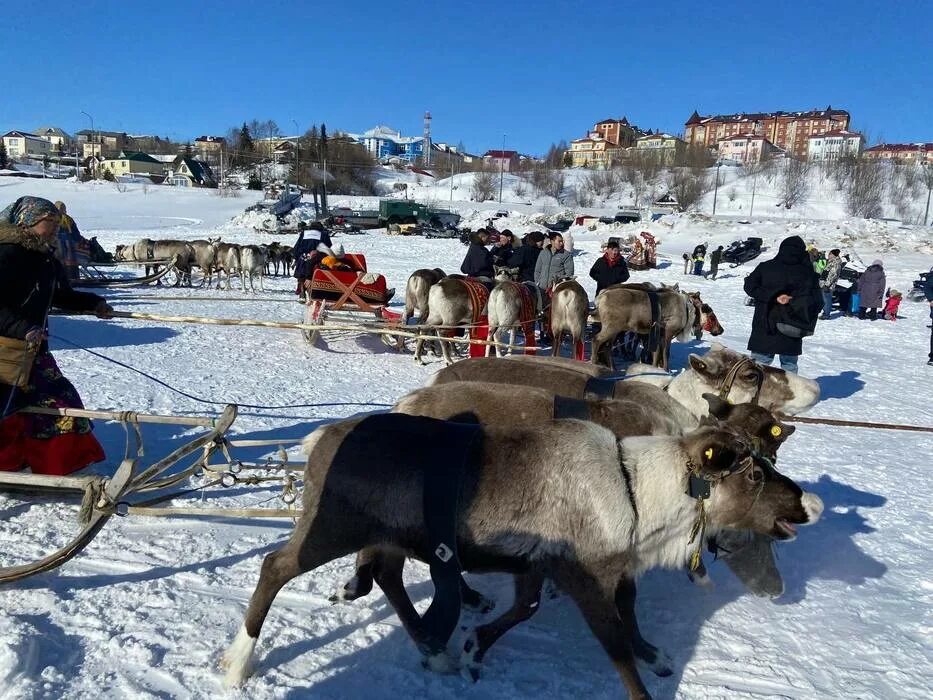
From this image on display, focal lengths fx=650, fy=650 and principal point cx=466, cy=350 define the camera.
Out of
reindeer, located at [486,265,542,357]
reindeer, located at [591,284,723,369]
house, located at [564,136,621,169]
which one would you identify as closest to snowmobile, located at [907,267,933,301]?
reindeer, located at [591,284,723,369]

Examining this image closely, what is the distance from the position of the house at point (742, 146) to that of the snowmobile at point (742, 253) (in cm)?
7822

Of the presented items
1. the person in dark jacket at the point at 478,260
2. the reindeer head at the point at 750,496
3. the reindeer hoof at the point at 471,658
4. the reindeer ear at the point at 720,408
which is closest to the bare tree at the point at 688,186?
the person in dark jacket at the point at 478,260

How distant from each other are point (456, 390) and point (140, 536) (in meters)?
1.90

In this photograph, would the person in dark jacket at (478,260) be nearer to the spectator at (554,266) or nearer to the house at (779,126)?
the spectator at (554,266)

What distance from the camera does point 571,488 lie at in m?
2.51

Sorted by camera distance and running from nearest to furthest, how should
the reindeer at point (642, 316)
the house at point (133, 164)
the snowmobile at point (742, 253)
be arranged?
the reindeer at point (642, 316) < the snowmobile at point (742, 253) < the house at point (133, 164)

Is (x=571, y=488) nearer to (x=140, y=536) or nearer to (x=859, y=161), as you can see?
(x=140, y=536)

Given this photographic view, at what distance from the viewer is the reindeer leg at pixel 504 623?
2.78m

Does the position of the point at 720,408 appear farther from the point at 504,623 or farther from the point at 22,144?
the point at 22,144

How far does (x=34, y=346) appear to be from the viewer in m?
3.47

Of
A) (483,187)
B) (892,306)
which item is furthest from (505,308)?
(483,187)

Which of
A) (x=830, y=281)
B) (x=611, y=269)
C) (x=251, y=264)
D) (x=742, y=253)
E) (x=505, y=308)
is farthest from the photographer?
(x=742, y=253)

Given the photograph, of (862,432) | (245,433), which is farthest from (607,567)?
(862,432)

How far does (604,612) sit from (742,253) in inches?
1011
